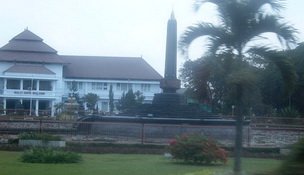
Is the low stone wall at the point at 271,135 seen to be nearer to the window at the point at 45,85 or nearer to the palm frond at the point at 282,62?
the palm frond at the point at 282,62

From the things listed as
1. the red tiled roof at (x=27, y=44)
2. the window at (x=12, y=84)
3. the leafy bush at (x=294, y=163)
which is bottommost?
the leafy bush at (x=294, y=163)

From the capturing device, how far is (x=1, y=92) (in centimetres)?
7400

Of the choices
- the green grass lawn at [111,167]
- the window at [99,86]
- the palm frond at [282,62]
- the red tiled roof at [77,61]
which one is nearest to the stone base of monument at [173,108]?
the green grass lawn at [111,167]

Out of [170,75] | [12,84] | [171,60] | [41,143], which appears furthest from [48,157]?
[12,84]

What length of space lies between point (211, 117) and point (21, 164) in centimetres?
1919

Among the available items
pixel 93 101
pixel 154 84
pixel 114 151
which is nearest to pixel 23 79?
pixel 93 101

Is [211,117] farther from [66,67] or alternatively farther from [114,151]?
[66,67]

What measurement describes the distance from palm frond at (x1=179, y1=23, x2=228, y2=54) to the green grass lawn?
3286mm

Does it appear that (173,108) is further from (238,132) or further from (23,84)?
(23,84)

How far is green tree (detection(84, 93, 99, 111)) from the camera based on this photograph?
73.9 metres

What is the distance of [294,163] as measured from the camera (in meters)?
5.41

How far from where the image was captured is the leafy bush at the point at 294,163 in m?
5.29

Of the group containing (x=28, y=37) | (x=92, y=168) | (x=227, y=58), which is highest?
(x=28, y=37)

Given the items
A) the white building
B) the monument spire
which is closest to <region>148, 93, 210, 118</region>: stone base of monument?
the monument spire
